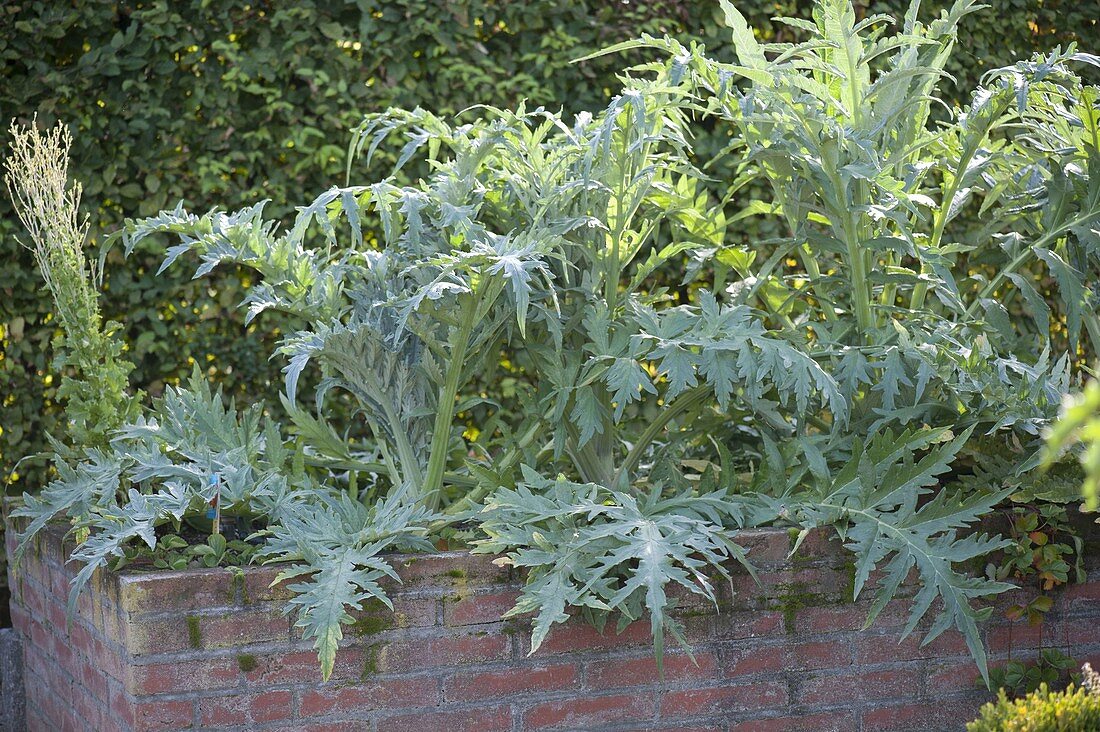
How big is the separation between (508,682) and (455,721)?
14 cm

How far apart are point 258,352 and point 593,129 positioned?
5.26 feet

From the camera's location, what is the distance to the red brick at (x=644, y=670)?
2562 millimetres

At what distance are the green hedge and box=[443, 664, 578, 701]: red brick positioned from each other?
1.75m

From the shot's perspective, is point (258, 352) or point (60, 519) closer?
point (60, 519)

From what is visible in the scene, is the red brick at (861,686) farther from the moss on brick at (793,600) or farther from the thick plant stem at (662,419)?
the thick plant stem at (662,419)

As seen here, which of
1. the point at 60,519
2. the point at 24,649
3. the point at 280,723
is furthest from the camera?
the point at 24,649

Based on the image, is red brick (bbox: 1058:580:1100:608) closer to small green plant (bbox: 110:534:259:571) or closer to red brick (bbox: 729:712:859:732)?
red brick (bbox: 729:712:859:732)

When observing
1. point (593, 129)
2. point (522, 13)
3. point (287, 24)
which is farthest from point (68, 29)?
point (593, 129)

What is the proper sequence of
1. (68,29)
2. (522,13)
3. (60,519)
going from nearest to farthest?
(60,519)
(68,29)
(522,13)

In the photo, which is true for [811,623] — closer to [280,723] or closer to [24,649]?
[280,723]

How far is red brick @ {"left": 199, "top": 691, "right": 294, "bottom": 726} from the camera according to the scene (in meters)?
2.42

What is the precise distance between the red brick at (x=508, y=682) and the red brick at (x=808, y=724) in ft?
1.37

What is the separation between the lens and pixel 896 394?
2.79 m

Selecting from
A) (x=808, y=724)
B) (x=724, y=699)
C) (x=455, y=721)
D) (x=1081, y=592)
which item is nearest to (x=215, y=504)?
(x=455, y=721)
